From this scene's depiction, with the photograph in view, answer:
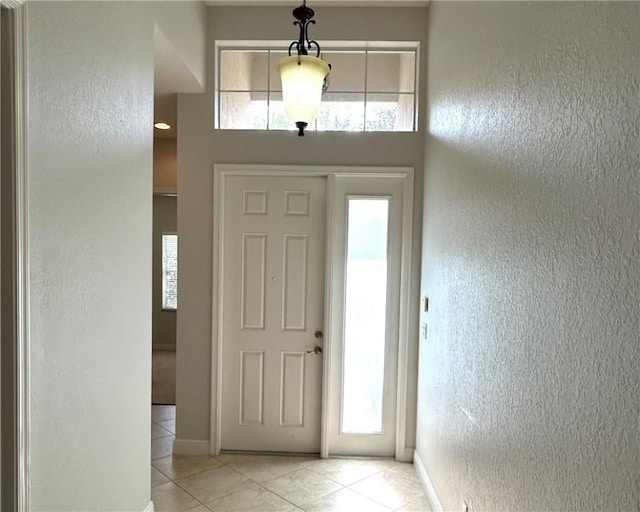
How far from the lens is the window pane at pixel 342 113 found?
11.2 ft

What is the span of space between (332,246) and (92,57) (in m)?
2.08

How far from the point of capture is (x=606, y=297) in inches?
41.6

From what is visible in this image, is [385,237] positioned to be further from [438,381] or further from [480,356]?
[480,356]

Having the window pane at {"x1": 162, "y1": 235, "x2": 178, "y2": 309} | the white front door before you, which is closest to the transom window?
the white front door

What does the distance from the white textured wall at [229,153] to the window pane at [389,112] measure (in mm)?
113

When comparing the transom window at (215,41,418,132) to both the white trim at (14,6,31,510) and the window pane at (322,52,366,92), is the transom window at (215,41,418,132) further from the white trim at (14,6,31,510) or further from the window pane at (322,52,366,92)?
the white trim at (14,6,31,510)

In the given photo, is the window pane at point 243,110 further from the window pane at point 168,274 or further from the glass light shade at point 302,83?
the window pane at point 168,274

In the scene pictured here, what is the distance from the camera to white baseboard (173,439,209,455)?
345 cm

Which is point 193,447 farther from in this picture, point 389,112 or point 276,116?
point 389,112

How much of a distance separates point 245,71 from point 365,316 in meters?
2.18

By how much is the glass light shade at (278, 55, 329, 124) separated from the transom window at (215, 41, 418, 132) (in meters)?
1.25

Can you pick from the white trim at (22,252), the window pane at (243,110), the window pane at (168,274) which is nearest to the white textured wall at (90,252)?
the white trim at (22,252)

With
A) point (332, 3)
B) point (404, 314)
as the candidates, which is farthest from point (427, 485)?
point (332, 3)

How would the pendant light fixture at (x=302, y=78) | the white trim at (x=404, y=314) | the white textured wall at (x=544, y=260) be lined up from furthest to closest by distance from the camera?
the white trim at (x=404, y=314)
the pendant light fixture at (x=302, y=78)
the white textured wall at (x=544, y=260)
